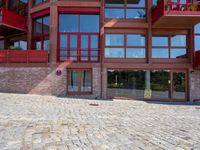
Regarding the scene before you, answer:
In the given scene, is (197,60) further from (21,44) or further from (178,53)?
(21,44)

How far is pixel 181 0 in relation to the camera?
14047 mm

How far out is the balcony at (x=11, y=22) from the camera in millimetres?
14505

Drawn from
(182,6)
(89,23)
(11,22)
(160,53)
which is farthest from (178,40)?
(11,22)

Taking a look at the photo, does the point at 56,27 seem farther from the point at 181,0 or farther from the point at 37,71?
the point at 181,0

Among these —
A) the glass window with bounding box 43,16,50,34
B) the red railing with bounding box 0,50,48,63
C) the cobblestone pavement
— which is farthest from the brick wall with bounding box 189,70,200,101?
the glass window with bounding box 43,16,50,34

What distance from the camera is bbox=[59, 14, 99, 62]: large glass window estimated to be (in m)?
14.4

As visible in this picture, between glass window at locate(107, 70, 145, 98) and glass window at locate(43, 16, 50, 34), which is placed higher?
glass window at locate(43, 16, 50, 34)

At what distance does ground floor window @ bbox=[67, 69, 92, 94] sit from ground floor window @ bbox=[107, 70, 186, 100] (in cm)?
146

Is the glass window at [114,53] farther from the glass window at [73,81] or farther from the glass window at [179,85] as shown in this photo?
the glass window at [179,85]

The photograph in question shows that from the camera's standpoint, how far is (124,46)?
47.3ft

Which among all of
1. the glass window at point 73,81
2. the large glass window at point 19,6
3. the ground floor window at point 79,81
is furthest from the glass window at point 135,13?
the large glass window at point 19,6

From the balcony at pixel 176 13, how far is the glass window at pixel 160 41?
1.01 m

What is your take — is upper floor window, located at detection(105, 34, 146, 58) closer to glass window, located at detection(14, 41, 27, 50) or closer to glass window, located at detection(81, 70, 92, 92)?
glass window, located at detection(81, 70, 92, 92)

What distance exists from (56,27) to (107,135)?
1111 cm
